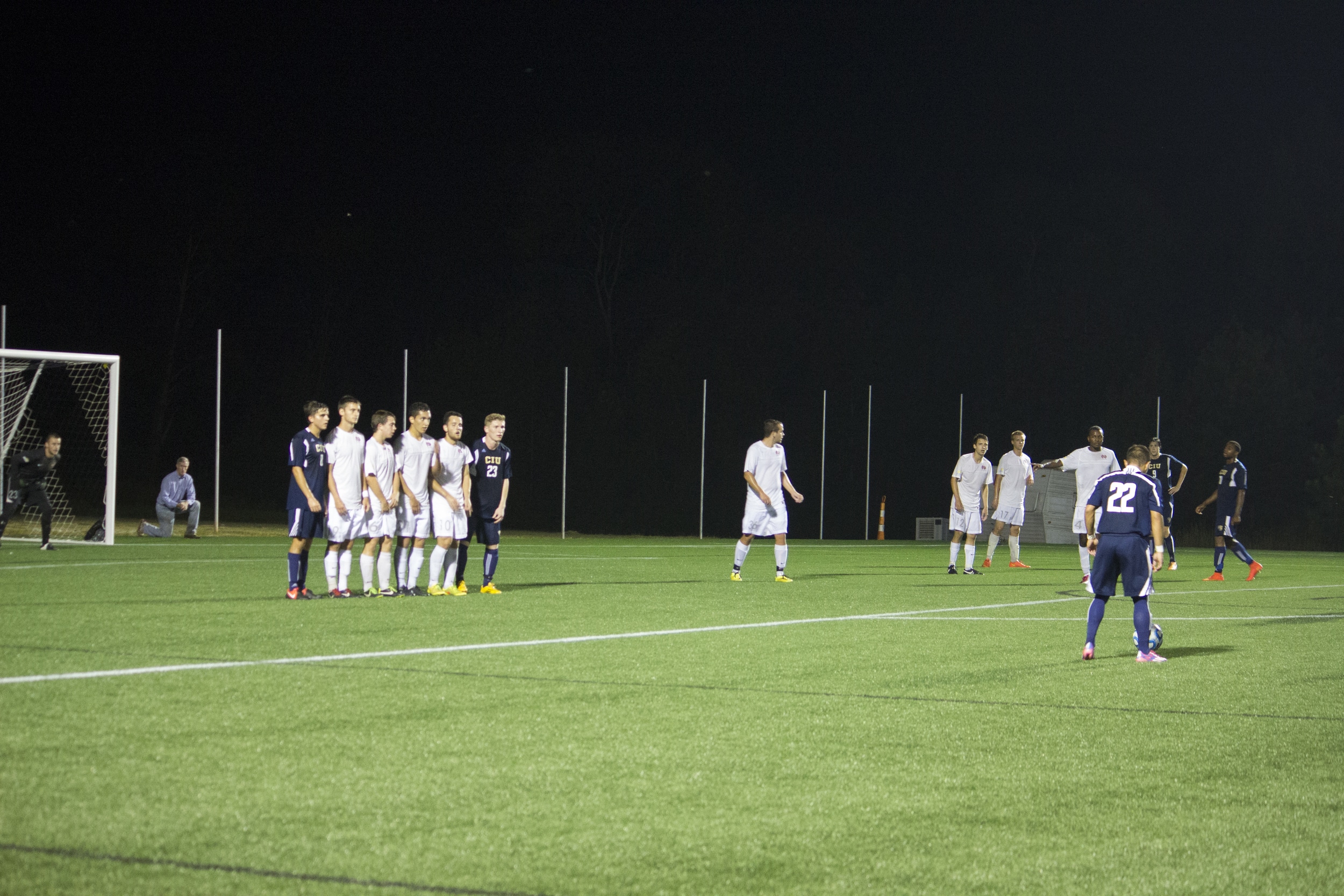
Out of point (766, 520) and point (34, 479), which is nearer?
point (766, 520)

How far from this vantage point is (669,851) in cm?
419

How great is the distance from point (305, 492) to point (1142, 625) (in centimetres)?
777

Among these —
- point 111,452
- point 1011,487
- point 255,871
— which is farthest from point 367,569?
point 1011,487

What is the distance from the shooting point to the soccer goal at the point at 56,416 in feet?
71.3

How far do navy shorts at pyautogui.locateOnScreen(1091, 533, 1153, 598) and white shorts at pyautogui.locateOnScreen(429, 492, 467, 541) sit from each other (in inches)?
269

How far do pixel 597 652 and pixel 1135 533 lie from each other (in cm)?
391

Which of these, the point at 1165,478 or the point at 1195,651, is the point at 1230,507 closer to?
the point at 1165,478

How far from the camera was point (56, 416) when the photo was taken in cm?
4328

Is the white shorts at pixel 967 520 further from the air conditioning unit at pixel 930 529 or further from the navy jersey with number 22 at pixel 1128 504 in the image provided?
the air conditioning unit at pixel 930 529

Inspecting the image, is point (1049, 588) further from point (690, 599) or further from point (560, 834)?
point (560, 834)

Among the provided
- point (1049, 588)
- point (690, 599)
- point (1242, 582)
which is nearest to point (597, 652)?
point (690, 599)

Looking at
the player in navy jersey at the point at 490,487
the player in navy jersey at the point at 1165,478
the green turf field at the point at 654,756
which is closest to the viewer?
the green turf field at the point at 654,756

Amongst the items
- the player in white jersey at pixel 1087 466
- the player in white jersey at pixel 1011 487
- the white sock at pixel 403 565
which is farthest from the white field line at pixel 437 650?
the player in white jersey at pixel 1011 487

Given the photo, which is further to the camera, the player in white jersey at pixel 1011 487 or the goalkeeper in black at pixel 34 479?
the player in white jersey at pixel 1011 487
